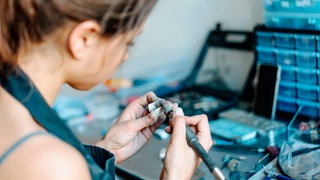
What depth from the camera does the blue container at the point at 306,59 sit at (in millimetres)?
939

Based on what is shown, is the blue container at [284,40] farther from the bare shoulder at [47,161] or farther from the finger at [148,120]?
the bare shoulder at [47,161]

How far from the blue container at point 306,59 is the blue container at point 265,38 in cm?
8

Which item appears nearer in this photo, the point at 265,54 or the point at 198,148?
the point at 198,148

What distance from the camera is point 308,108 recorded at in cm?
98

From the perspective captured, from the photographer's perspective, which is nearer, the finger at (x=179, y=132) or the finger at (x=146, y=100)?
the finger at (x=179, y=132)

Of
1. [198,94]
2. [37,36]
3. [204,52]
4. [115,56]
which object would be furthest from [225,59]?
[37,36]

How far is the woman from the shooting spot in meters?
0.48

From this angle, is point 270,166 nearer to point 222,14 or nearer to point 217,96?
point 217,96

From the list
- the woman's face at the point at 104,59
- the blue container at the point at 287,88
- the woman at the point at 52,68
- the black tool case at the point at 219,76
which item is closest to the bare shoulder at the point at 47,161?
the woman at the point at 52,68

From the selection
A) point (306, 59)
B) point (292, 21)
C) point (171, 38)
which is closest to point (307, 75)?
point (306, 59)

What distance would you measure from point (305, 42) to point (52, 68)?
68 centimetres

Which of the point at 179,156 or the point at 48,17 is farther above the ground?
the point at 48,17

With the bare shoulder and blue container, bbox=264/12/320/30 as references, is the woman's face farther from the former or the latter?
blue container, bbox=264/12/320/30

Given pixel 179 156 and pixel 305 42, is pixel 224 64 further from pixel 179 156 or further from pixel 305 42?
pixel 179 156
